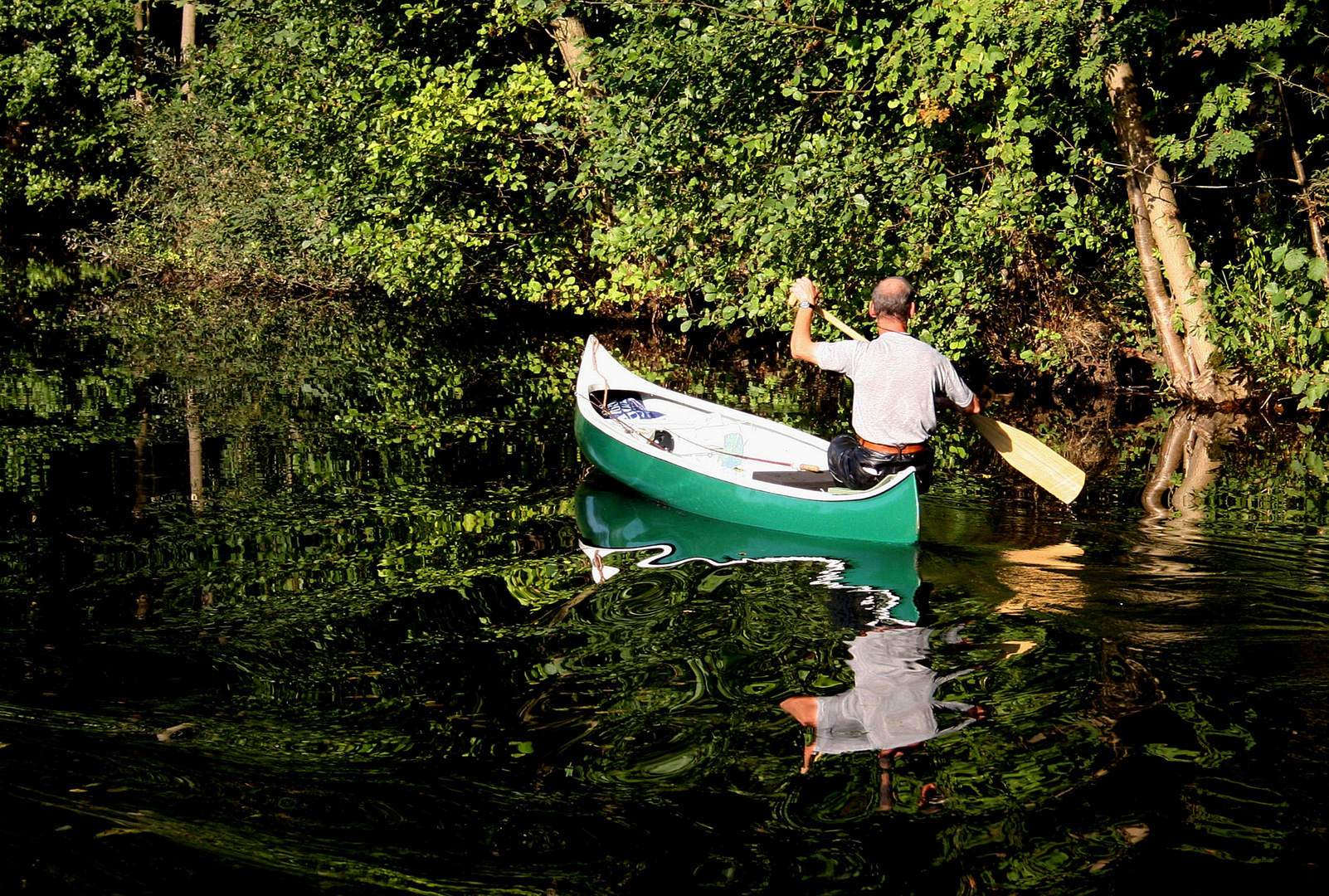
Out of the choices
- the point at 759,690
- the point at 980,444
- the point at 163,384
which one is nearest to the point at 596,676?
the point at 759,690

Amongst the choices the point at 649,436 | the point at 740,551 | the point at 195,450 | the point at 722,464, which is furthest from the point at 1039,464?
the point at 195,450

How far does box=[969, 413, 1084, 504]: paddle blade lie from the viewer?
819 centimetres

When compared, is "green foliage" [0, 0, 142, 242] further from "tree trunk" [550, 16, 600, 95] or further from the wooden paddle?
the wooden paddle

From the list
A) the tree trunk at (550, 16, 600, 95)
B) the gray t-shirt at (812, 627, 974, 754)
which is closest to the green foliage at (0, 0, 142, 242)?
the tree trunk at (550, 16, 600, 95)

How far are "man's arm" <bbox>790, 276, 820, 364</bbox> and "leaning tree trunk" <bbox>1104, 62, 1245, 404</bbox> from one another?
16.9 feet

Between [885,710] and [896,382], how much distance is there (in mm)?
2690

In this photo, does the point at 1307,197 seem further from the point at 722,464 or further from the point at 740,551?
the point at 740,551

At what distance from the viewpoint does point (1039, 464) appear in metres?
8.23

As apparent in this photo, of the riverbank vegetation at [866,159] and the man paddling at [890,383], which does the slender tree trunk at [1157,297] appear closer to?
the riverbank vegetation at [866,159]

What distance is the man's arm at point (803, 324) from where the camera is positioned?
758 centimetres

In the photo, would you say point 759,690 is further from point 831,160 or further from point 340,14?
point 340,14

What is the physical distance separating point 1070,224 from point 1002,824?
8.75m

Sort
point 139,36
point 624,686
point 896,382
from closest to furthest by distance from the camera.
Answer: point 624,686, point 896,382, point 139,36

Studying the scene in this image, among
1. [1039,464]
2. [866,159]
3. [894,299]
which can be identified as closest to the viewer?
[894,299]
